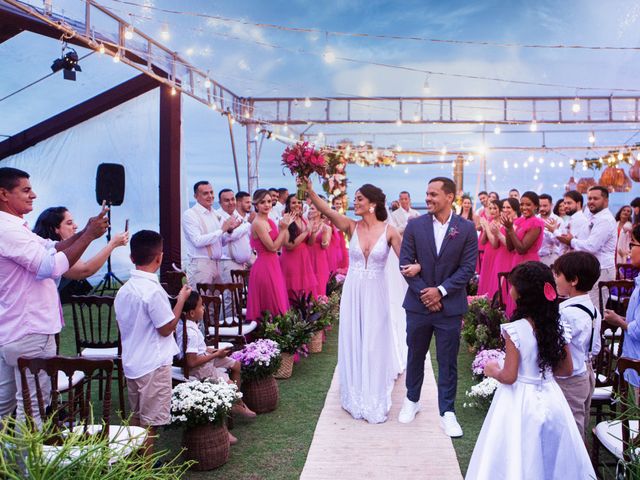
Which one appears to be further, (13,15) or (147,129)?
(147,129)

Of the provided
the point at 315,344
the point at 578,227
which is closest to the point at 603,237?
the point at 578,227

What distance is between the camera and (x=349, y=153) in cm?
1808

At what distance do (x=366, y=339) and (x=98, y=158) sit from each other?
883cm

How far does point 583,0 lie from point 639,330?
19.2 m

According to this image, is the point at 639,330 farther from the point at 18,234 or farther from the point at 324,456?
the point at 18,234

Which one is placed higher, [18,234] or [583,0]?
[583,0]

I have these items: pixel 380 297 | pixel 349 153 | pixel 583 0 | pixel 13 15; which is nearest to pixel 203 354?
pixel 380 297

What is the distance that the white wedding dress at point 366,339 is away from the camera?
16.0ft

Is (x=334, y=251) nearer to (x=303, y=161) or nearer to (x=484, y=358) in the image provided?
(x=484, y=358)

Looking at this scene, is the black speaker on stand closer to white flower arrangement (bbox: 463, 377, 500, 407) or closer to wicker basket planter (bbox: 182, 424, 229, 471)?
wicker basket planter (bbox: 182, 424, 229, 471)

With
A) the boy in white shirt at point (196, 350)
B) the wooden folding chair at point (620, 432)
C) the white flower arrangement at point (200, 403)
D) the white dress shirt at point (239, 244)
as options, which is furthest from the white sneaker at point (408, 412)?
the white dress shirt at point (239, 244)

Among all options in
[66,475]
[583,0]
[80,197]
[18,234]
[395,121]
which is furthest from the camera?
[583,0]

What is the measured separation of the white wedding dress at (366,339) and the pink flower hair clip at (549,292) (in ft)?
7.22

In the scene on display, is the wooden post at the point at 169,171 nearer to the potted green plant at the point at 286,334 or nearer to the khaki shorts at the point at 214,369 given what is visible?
the potted green plant at the point at 286,334
